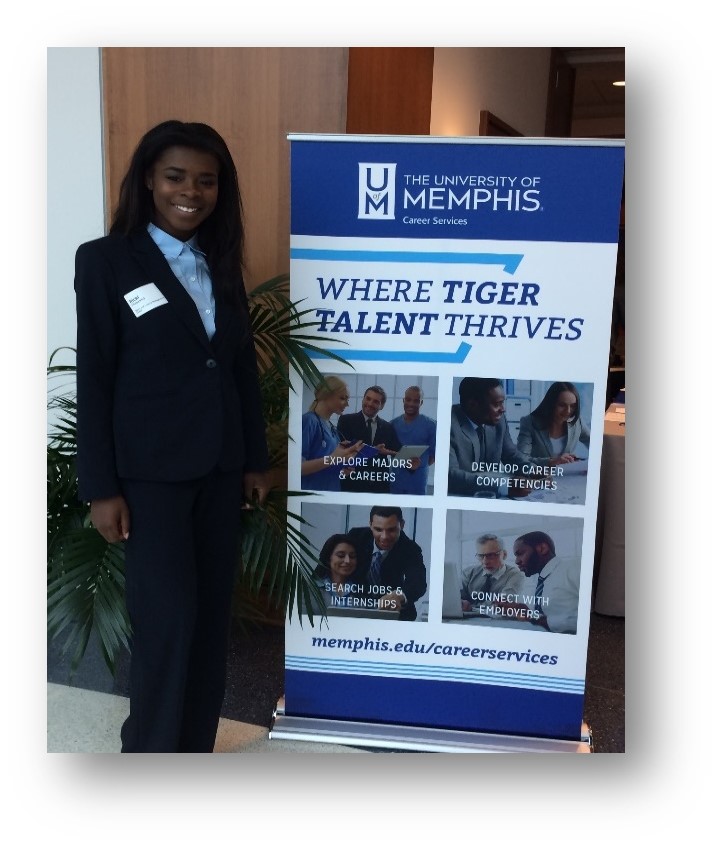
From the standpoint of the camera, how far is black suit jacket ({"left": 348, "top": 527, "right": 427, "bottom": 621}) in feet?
7.43

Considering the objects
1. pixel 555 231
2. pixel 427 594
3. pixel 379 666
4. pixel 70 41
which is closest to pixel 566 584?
pixel 427 594

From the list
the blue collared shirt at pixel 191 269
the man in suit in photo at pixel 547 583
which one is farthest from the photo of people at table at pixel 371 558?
the blue collared shirt at pixel 191 269

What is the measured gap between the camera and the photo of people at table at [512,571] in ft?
7.27

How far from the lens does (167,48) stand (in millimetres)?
2602

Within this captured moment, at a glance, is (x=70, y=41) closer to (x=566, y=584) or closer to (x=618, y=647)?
(x=566, y=584)

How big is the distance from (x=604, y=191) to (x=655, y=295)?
1.00 feet

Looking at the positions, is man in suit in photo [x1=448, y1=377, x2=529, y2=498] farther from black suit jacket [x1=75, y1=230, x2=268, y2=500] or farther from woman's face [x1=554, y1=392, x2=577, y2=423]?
black suit jacket [x1=75, y1=230, x2=268, y2=500]

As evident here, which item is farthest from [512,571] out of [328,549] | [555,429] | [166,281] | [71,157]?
[71,157]

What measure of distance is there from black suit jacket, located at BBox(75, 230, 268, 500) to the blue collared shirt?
0.04 metres

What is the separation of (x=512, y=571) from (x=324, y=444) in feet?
2.17

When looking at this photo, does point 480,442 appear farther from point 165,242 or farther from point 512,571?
point 165,242

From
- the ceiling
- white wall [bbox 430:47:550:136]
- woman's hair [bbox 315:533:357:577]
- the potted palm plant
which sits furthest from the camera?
the ceiling

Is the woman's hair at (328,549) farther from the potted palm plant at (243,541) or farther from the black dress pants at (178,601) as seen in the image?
the black dress pants at (178,601)

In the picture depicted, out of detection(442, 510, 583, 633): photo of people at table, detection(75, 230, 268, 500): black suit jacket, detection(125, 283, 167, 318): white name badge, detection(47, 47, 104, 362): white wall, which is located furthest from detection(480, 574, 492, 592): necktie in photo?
detection(47, 47, 104, 362): white wall
